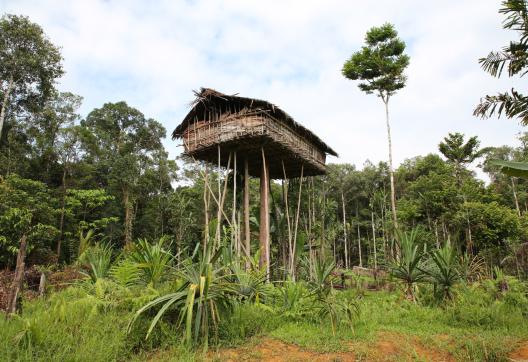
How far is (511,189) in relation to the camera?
1229 inches

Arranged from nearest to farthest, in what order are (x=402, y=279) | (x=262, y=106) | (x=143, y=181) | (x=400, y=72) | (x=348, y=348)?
(x=348, y=348) < (x=402, y=279) < (x=262, y=106) < (x=400, y=72) < (x=143, y=181)

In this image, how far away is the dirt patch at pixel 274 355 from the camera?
4.90 metres

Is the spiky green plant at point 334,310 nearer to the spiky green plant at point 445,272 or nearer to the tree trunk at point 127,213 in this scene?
the spiky green plant at point 445,272

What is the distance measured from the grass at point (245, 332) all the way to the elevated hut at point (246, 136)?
604 centimetres

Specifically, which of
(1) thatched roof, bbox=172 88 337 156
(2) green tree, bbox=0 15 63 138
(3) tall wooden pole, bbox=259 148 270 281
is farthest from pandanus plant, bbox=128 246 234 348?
(2) green tree, bbox=0 15 63 138

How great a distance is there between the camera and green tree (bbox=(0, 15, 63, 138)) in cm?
1697

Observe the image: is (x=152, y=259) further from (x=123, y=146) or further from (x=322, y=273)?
(x=123, y=146)

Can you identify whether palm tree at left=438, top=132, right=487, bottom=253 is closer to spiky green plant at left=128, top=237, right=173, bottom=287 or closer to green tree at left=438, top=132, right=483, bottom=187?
green tree at left=438, top=132, right=483, bottom=187

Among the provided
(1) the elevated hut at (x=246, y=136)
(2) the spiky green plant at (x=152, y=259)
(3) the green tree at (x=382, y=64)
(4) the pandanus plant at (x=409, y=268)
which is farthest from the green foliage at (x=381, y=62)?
(2) the spiky green plant at (x=152, y=259)

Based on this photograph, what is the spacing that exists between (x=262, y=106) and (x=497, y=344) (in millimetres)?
8970

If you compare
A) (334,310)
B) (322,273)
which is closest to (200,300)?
(334,310)

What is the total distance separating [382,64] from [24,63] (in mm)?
16686

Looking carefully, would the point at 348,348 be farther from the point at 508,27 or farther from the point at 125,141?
the point at 125,141

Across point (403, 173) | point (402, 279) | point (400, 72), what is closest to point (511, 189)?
point (403, 173)
